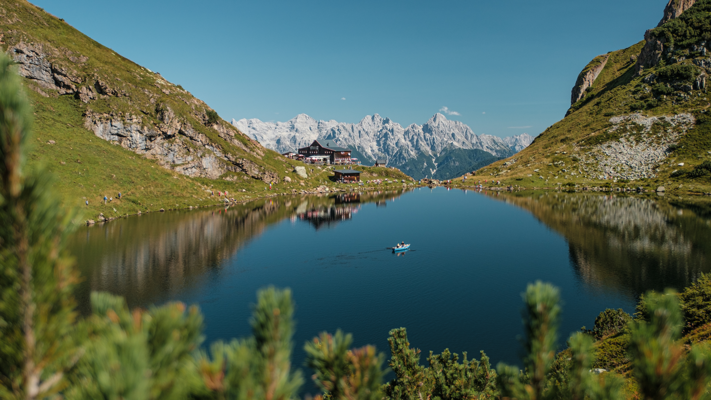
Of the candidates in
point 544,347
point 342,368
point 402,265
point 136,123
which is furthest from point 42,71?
point 544,347

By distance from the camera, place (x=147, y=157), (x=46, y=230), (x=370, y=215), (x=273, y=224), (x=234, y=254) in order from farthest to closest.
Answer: (x=147, y=157)
(x=370, y=215)
(x=273, y=224)
(x=234, y=254)
(x=46, y=230)

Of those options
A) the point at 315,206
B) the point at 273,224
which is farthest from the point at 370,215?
the point at 273,224

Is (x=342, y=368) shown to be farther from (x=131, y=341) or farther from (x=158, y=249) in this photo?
(x=158, y=249)

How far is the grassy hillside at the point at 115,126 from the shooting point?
87.8 m

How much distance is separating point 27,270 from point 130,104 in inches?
5536

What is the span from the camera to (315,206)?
4688 inches

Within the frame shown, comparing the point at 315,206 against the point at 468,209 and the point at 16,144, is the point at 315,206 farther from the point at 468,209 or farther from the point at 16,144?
the point at 16,144

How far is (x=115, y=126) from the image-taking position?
357 feet

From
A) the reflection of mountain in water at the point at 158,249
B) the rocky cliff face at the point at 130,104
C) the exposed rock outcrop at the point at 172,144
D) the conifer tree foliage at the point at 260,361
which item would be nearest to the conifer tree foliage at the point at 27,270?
the conifer tree foliage at the point at 260,361

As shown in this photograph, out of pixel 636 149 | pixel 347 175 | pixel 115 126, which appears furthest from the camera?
pixel 347 175

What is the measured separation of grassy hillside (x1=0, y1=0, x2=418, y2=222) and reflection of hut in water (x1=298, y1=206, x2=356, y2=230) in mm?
Result: 33288

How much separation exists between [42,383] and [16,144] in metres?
2.42

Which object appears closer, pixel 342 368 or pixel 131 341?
pixel 131 341

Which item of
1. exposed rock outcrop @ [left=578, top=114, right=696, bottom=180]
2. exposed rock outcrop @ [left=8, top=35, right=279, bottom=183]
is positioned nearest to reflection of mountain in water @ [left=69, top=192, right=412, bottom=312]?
exposed rock outcrop @ [left=8, top=35, right=279, bottom=183]
